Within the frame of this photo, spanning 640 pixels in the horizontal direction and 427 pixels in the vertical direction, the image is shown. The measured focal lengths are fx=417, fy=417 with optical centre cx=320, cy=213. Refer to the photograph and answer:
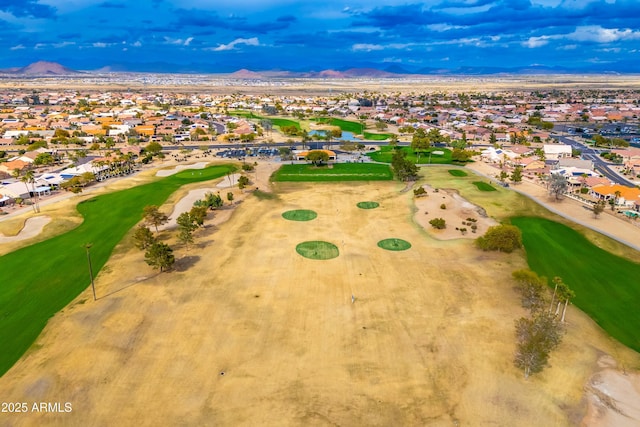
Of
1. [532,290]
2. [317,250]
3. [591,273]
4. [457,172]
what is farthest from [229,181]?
[591,273]

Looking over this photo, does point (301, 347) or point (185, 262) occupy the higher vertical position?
point (185, 262)

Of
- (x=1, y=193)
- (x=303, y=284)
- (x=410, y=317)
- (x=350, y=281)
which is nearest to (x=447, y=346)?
(x=410, y=317)

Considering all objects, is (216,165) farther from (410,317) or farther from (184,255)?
(410,317)

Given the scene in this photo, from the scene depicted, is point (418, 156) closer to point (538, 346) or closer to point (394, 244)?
point (394, 244)

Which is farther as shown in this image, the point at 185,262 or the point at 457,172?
the point at 457,172

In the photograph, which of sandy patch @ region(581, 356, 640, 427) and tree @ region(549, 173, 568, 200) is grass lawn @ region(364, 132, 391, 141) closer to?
tree @ region(549, 173, 568, 200)

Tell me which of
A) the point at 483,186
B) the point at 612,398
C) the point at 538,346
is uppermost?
the point at 538,346
